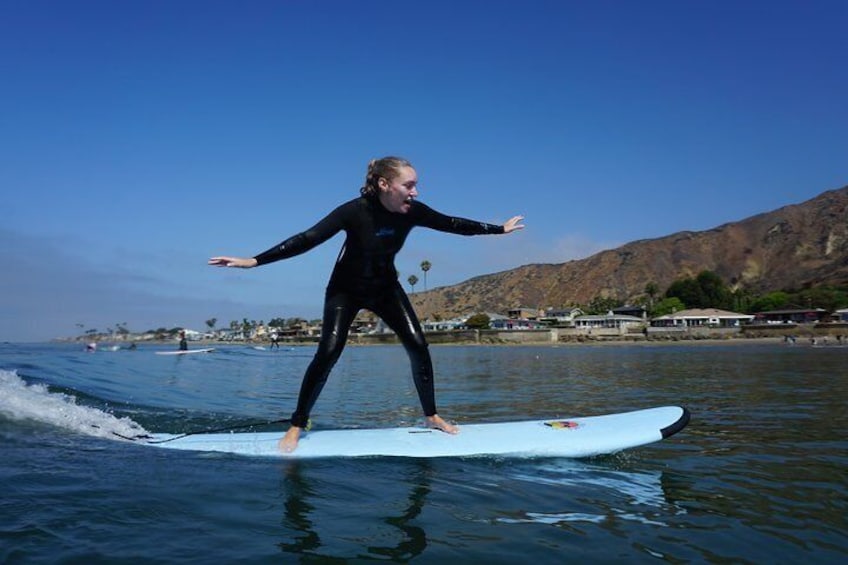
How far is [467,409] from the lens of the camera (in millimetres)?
11109

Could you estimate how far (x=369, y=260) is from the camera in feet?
21.2

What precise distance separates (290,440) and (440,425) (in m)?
1.72

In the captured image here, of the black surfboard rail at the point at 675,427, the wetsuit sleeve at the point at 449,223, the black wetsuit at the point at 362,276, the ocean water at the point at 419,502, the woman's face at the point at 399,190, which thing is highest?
the woman's face at the point at 399,190

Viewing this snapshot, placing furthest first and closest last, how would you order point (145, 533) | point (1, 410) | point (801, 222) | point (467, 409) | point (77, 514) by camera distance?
1. point (801, 222)
2. point (467, 409)
3. point (1, 410)
4. point (77, 514)
5. point (145, 533)

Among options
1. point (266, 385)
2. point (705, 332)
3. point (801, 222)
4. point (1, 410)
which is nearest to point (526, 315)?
point (705, 332)

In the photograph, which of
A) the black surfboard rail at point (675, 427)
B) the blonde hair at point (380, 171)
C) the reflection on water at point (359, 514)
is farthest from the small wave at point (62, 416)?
the black surfboard rail at point (675, 427)

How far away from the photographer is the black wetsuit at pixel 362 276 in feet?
20.7

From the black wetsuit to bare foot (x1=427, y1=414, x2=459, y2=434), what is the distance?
391mm

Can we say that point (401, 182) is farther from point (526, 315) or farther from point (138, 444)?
point (526, 315)

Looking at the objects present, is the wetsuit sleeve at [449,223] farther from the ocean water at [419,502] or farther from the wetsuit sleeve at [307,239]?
the ocean water at [419,502]

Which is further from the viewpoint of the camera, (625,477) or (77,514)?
(625,477)

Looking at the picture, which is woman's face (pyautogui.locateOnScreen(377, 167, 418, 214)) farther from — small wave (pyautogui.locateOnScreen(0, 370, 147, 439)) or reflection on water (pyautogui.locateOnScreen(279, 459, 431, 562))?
small wave (pyautogui.locateOnScreen(0, 370, 147, 439))

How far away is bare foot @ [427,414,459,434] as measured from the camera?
6705 millimetres

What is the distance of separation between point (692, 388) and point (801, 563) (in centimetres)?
1267
